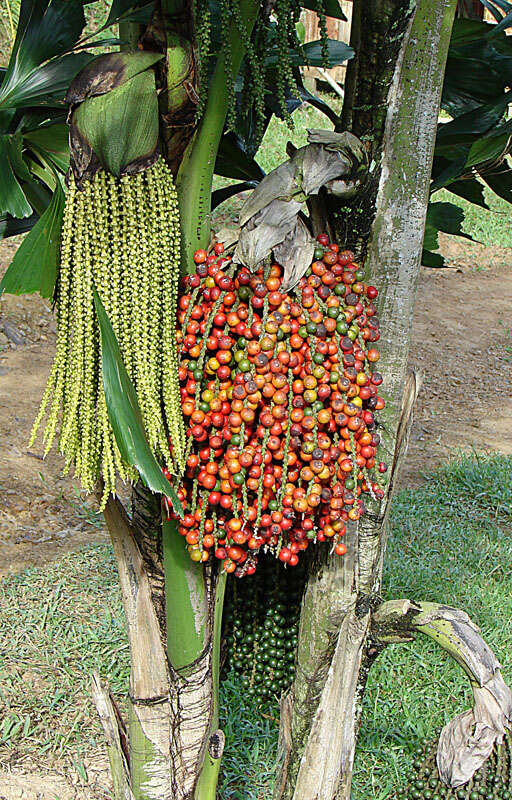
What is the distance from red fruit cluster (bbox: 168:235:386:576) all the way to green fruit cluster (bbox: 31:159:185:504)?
0.06 m

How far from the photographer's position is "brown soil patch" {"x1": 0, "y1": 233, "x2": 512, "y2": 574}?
383 centimetres

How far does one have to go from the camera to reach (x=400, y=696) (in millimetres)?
A: 2662

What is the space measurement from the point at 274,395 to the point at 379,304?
0.39 metres

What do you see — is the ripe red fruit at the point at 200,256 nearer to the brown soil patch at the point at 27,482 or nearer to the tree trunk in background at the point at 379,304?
the tree trunk in background at the point at 379,304

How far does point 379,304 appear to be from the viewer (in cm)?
142

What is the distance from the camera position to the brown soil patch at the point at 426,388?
383 centimetres

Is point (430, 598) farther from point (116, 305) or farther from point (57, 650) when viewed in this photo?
point (116, 305)

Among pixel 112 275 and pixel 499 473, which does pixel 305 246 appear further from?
pixel 499 473

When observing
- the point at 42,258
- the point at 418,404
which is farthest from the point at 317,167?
the point at 418,404

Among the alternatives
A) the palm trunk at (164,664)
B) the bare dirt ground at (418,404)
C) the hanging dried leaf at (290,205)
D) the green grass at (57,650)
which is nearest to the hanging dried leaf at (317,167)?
the hanging dried leaf at (290,205)

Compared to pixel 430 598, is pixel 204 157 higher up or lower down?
higher up

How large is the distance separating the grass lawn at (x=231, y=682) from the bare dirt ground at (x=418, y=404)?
158mm

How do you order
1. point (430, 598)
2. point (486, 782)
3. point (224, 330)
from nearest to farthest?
point (224, 330), point (486, 782), point (430, 598)

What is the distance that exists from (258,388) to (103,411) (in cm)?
23
